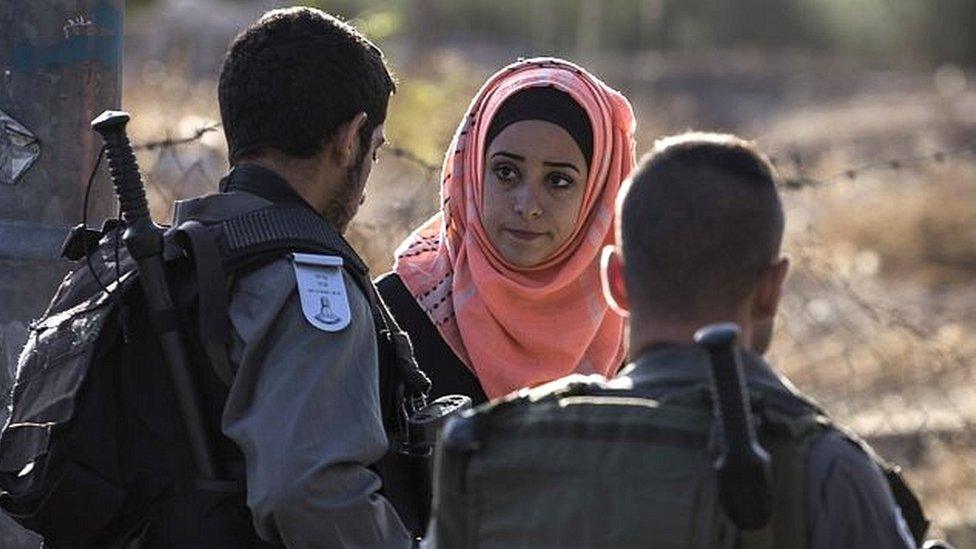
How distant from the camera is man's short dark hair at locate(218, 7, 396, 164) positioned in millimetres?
2832

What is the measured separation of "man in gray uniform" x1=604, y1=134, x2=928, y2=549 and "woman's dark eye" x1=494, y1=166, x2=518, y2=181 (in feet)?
4.92

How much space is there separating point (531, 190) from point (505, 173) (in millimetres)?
76

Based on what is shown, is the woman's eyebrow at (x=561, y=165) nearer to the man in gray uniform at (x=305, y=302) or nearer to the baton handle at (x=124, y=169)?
the man in gray uniform at (x=305, y=302)

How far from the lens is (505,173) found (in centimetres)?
377

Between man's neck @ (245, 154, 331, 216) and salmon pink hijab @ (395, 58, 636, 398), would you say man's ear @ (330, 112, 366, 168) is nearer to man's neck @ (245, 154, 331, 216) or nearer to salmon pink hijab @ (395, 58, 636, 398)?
man's neck @ (245, 154, 331, 216)

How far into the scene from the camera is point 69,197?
10.7 feet

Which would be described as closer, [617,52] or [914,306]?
[914,306]

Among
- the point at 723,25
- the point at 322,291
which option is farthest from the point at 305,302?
the point at 723,25

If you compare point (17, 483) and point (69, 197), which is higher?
point (69, 197)

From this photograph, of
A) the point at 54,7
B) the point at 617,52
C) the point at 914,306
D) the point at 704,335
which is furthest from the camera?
the point at 617,52

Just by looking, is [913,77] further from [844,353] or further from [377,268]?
[377,268]

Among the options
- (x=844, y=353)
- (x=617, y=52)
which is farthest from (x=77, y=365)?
(x=617, y=52)

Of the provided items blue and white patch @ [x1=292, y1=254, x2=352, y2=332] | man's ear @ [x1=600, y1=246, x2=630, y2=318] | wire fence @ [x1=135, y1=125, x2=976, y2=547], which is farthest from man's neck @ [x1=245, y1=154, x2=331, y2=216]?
wire fence @ [x1=135, y1=125, x2=976, y2=547]

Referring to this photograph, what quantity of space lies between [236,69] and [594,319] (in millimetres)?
1218
